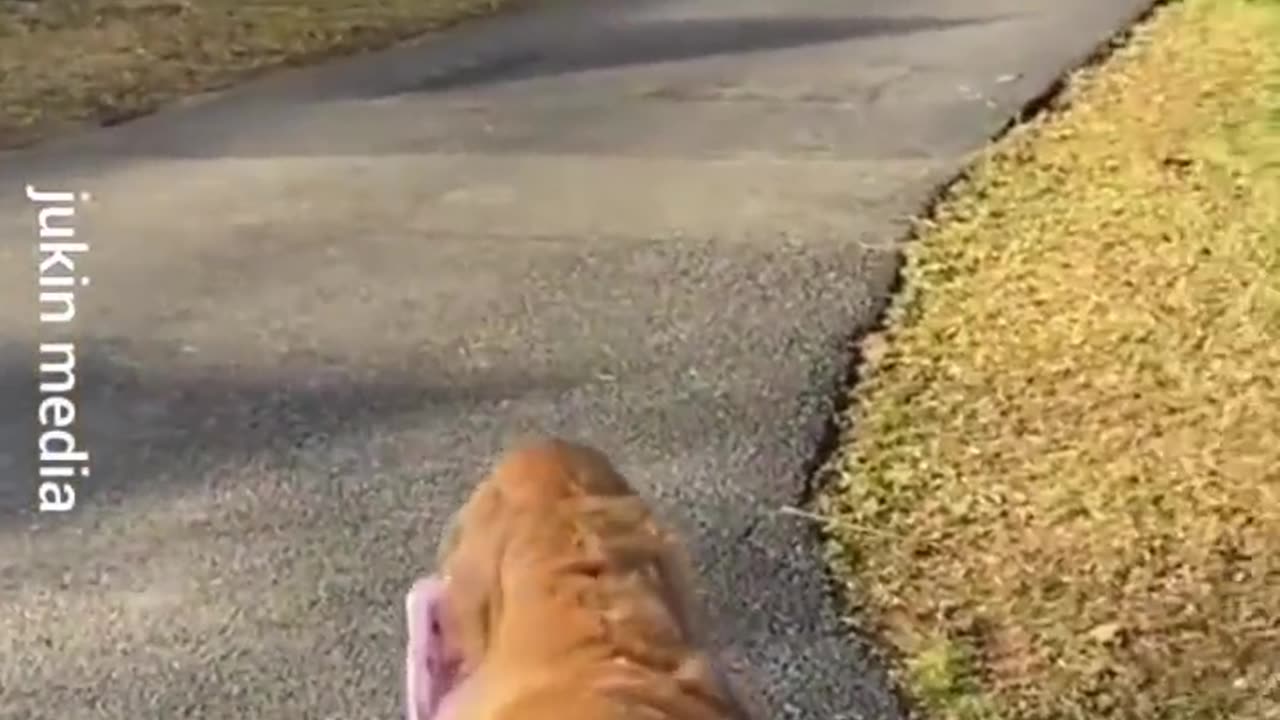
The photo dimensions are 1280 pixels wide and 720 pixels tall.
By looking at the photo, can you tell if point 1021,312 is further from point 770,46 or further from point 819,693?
point 770,46

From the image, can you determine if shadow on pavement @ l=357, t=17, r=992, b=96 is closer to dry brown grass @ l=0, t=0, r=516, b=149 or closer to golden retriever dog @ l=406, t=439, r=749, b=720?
dry brown grass @ l=0, t=0, r=516, b=149

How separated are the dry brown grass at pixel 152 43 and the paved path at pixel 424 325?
0.20 metres

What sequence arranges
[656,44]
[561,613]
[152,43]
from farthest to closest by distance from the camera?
[656,44], [152,43], [561,613]

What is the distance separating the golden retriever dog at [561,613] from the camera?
2.55 meters

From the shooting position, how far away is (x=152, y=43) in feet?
28.8

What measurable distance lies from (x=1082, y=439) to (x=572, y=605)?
2984 mm

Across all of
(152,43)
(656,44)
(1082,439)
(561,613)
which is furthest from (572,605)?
(656,44)

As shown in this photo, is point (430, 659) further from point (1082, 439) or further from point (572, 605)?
point (1082, 439)

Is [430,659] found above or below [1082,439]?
above

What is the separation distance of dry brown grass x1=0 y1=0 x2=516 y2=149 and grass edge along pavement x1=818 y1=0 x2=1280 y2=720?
256 centimetres

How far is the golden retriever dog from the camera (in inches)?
100

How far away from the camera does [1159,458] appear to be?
531 centimetres

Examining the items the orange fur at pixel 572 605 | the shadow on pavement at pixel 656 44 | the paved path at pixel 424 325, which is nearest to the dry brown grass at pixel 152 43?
the paved path at pixel 424 325

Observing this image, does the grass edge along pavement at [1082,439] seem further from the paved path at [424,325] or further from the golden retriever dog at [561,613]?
the golden retriever dog at [561,613]
